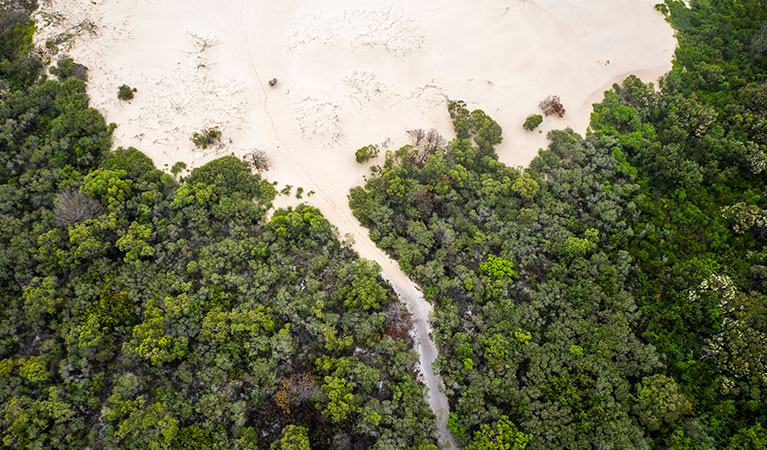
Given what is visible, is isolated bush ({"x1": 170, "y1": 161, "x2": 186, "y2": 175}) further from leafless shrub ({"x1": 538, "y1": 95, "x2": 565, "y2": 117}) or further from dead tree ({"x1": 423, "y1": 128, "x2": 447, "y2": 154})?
leafless shrub ({"x1": 538, "y1": 95, "x2": 565, "y2": 117})

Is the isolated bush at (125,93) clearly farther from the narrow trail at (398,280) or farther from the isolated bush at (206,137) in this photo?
the narrow trail at (398,280)

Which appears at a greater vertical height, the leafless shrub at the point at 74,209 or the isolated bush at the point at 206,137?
the isolated bush at the point at 206,137

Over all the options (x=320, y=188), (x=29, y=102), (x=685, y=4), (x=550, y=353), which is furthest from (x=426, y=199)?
(x=685, y=4)

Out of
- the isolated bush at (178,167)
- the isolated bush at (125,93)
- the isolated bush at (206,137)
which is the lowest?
the isolated bush at (178,167)

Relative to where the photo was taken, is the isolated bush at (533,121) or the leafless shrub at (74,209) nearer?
the leafless shrub at (74,209)

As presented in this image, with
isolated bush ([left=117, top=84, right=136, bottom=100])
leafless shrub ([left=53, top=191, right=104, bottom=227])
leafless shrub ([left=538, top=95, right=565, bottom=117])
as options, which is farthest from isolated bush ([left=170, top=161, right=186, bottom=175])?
leafless shrub ([left=538, top=95, right=565, bottom=117])

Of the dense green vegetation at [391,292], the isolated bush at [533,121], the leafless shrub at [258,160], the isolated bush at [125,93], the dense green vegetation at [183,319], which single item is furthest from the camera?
the isolated bush at [533,121]

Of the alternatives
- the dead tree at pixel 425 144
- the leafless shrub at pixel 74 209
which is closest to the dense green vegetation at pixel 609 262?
the dead tree at pixel 425 144

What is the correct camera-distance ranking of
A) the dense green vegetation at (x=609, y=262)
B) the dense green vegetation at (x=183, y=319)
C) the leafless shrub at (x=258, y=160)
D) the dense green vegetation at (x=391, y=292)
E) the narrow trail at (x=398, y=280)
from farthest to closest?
the leafless shrub at (x=258, y=160), the narrow trail at (x=398, y=280), the dense green vegetation at (x=609, y=262), the dense green vegetation at (x=391, y=292), the dense green vegetation at (x=183, y=319)
